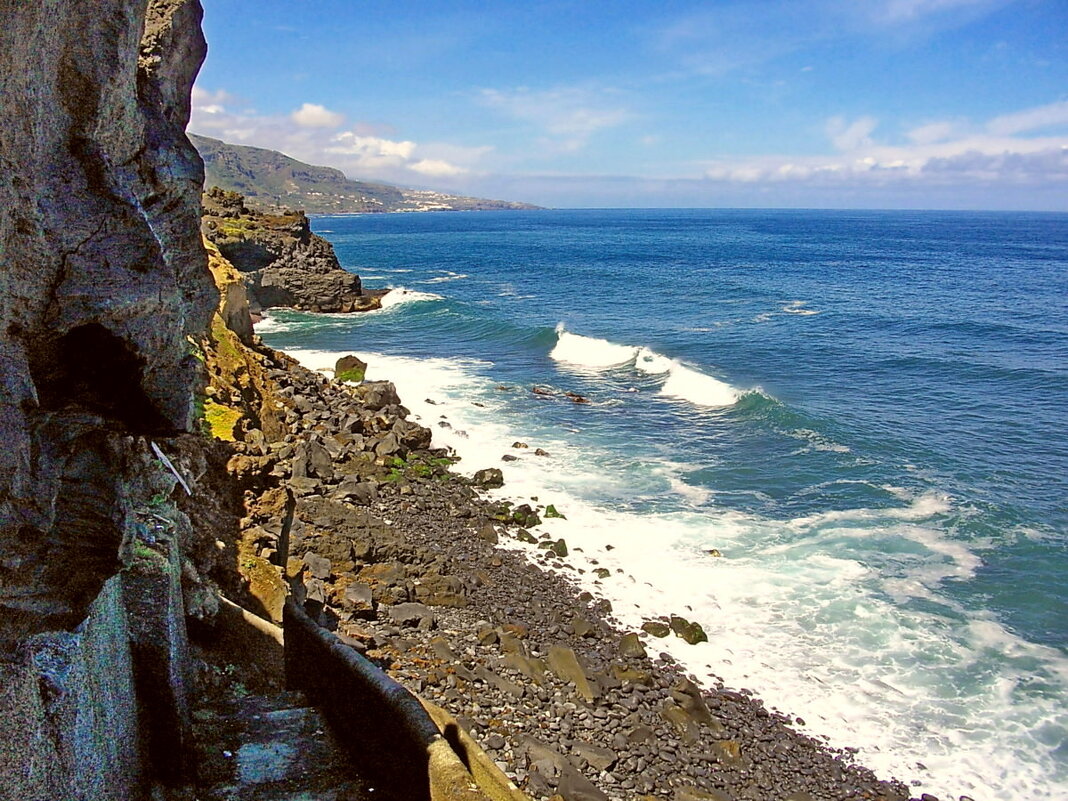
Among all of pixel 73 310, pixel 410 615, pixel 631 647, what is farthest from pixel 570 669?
pixel 73 310

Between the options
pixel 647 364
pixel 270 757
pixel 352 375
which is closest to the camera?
pixel 270 757

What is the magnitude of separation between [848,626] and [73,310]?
17.1 m

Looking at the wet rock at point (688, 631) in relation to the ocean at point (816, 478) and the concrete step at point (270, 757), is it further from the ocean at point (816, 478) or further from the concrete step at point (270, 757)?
the concrete step at point (270, 757)

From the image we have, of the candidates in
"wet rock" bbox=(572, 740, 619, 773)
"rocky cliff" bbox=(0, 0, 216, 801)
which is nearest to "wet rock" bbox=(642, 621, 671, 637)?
"wet rock" bbox=(572, 740, 619, 773)

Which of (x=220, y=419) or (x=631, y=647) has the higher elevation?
(x=220, y=419)

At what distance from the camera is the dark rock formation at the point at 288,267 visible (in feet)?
184

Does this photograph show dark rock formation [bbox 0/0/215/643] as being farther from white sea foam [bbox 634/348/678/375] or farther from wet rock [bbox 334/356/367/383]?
white sea foam [bbox 634/348/678/375]

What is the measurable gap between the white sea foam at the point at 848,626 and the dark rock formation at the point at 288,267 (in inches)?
1462

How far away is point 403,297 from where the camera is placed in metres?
Result: 65.5

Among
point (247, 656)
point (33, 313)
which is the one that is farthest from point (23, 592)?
point (247, 656)

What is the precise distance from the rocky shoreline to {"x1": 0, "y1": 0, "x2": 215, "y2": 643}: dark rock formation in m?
6.51

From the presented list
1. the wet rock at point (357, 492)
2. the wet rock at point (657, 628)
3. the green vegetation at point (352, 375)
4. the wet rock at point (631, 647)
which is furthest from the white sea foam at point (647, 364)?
the wet rock at point (631, 647)

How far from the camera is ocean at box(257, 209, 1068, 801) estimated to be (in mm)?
15266

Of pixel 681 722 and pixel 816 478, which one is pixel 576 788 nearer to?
pixel 681 722
